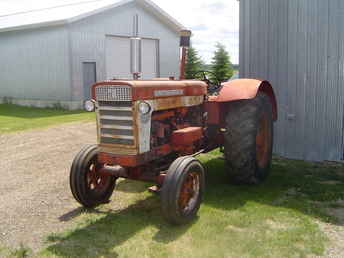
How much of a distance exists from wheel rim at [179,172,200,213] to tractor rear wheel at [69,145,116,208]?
1150 mm

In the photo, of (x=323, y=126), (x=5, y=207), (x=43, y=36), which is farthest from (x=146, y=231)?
(x=43, y=36)

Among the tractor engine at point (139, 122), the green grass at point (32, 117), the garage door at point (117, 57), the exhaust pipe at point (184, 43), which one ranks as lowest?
the green grass at point (32, 117)

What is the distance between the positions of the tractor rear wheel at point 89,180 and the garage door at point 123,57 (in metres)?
12.2

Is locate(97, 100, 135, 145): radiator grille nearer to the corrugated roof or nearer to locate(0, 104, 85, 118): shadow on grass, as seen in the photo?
locate(0, 104, 85, 118): shadow on grass

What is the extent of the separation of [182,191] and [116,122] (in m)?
1.03

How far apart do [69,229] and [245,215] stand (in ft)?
6.51

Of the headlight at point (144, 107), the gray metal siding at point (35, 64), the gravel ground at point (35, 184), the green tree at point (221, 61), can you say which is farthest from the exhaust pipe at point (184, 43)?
the green tree at point (221, 61)

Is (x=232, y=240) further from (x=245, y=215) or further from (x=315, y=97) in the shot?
(x=315, y=97)

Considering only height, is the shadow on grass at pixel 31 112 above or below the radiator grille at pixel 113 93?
below

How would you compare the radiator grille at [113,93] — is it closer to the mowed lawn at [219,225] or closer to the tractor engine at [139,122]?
the tractor engine at [139,122]

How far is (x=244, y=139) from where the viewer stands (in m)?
5.29

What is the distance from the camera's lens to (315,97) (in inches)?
275

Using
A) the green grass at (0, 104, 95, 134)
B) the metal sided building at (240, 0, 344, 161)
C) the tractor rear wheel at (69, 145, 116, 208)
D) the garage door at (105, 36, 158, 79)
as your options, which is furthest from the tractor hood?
the garage door at (105, 36, 158, 79)

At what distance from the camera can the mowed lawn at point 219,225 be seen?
3.87 meters
